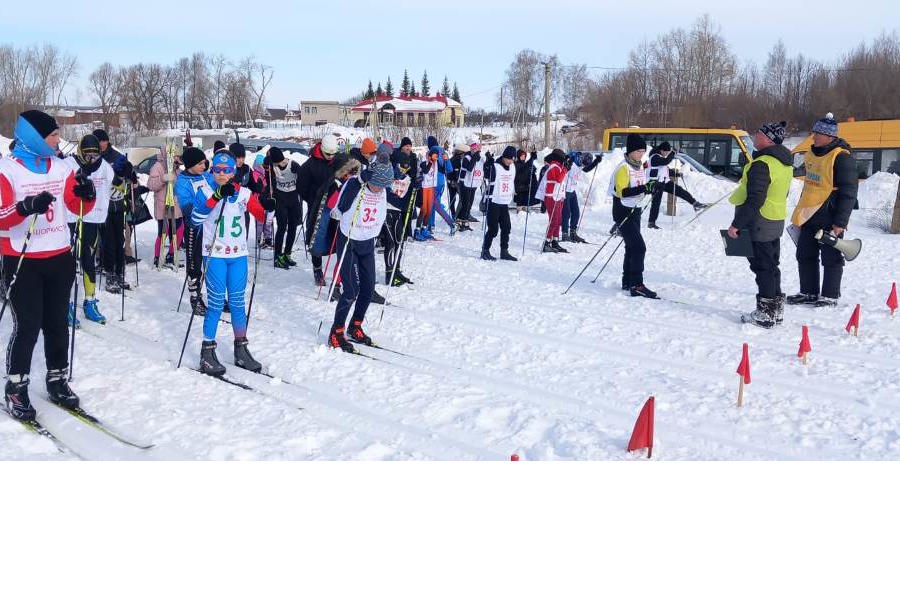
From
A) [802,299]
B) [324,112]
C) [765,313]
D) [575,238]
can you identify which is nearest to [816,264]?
[802,299]

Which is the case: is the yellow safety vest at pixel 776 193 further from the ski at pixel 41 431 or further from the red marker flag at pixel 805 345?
the ski at pixel 41 431

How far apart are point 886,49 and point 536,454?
12899mm

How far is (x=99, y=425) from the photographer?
4.27 metres

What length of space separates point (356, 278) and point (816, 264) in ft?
16.2

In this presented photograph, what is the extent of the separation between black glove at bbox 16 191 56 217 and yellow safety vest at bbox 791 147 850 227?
22.5 ft

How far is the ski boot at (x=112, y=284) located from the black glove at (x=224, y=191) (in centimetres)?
345

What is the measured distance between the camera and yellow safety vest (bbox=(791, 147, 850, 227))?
678 centimetres

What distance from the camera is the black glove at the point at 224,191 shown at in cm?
493

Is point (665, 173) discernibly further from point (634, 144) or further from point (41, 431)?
point (41, 431)

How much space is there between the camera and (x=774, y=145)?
20.8 ft

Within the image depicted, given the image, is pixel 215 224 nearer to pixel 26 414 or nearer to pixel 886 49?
pixel 26 414

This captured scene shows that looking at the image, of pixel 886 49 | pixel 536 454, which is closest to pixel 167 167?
pixel 536 454

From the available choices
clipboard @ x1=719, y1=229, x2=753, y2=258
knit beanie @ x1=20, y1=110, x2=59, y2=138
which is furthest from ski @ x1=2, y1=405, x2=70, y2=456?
clipboard @ x1=719, y1=229, x2=753, y2=258

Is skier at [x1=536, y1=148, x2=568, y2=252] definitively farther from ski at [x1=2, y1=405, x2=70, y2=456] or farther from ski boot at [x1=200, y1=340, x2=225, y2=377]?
ski at [x1=2, y1=405, x2=70, y2=456]
